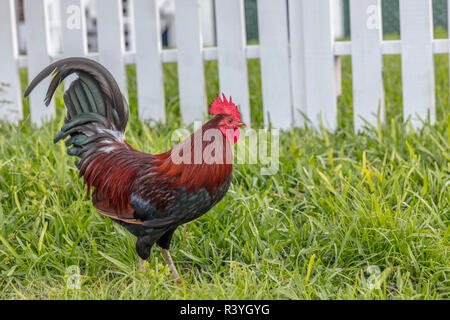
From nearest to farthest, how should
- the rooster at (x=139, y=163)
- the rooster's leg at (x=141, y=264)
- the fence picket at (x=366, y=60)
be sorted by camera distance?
the rooster at (x=139, y=163), the rooster's leg at (x=141, y=264), the fence picket at (x=366, y=60)

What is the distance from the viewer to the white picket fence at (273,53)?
14.1ft

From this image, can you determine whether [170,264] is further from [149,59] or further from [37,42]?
[37,42]

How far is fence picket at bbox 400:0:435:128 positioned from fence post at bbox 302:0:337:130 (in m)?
0.54

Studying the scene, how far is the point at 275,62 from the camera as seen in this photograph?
4.54 m

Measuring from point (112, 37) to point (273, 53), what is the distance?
136 centimetres

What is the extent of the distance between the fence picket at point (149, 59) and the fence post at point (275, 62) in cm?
86

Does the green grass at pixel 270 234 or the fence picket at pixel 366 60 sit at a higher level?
the fence picket at pixel 366 60

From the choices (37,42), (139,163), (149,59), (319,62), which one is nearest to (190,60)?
(149,59)

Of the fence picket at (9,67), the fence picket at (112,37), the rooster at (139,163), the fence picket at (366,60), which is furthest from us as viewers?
the fence picket at (9,67)

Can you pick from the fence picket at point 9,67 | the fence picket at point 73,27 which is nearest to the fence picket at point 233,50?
the fence picket at point 73,27

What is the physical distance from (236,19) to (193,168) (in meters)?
2.48

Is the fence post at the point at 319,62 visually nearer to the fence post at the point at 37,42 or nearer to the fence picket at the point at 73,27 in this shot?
the fence picket at the point at 73,27

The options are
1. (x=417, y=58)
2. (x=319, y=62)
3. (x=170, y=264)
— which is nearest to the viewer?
(x=170, y=264)

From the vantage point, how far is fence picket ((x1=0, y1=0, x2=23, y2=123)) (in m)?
5.04
